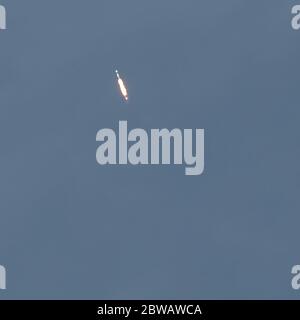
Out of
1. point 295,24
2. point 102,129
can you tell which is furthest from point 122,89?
point 295,24
